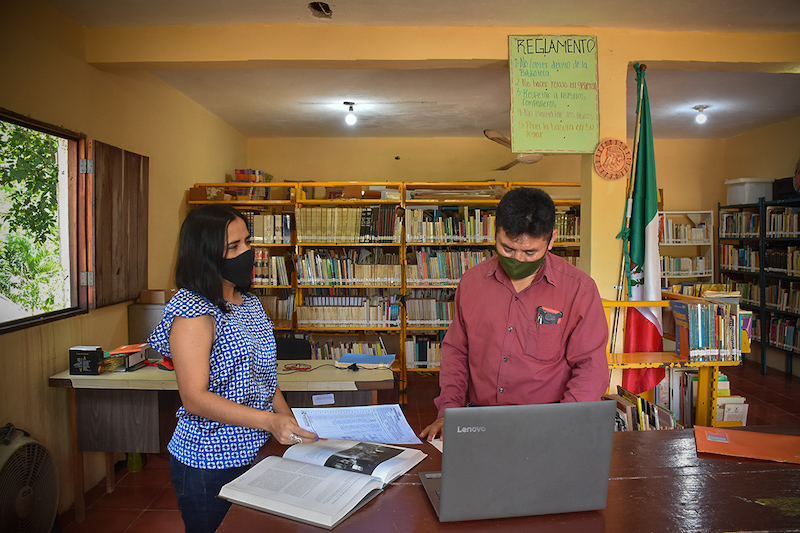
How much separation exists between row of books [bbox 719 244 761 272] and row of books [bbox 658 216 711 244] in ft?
0.92

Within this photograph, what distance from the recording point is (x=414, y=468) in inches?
54.8

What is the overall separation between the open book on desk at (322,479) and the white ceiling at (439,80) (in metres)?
2.51

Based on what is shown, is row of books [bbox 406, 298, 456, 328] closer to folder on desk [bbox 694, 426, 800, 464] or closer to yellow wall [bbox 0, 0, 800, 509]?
yellow wall [bbox 0, 0, 800, 509]

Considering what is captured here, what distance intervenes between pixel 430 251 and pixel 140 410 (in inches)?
123

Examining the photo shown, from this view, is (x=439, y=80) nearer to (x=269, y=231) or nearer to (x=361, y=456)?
(x=269, y=231)

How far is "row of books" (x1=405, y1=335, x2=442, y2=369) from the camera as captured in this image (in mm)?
5371

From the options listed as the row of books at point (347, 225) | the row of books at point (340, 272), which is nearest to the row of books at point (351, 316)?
the row of books at point (340, 272)

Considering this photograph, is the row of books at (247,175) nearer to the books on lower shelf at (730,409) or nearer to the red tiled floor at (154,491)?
the red tiled floor at (154,491)

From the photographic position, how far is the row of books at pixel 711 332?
3.12 m

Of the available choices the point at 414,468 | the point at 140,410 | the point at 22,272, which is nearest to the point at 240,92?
the point at 22,272

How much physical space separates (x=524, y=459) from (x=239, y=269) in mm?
989

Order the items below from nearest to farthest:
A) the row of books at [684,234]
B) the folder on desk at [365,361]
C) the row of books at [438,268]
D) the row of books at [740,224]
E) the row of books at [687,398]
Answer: the folder on desk at [365,361] < the row of books at [687,398] < the row of books at [438,268] < the row of books at [740,224] < the row of books at [684,234]

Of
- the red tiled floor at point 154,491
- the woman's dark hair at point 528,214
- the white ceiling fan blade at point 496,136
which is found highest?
the white ceiling fan blade at point 496,136

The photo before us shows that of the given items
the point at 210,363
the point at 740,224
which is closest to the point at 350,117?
the point at 210,363
